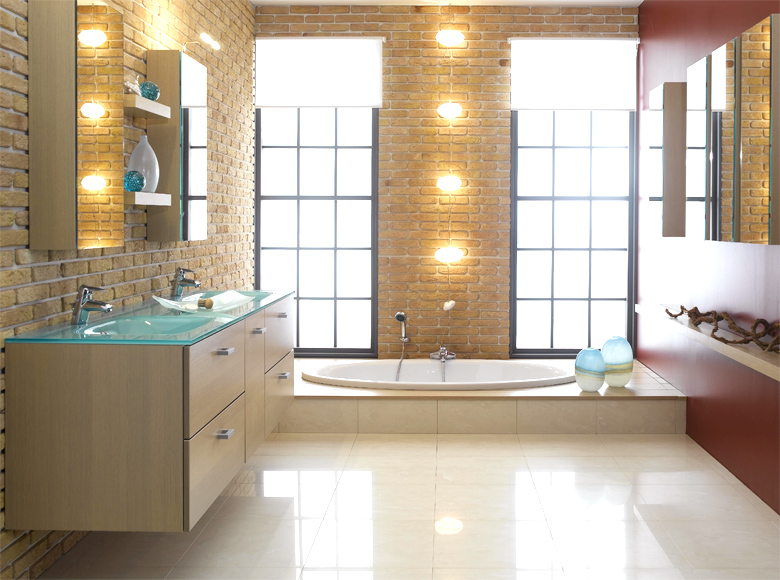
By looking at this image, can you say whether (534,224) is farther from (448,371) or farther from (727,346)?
(727,346)

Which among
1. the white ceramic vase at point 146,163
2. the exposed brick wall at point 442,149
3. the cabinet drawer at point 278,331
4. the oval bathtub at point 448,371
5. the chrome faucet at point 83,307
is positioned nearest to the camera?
the chrome faucet at point 83,307

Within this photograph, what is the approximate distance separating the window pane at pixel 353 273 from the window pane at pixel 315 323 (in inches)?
6.9

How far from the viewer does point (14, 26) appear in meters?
2.81

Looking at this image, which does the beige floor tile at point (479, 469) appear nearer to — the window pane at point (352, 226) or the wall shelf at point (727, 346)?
the wall shelf at point (727, 346)

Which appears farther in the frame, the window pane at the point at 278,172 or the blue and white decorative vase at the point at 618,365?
the window pane at the point at 278,172

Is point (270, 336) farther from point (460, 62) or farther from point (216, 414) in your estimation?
point (460, 62)

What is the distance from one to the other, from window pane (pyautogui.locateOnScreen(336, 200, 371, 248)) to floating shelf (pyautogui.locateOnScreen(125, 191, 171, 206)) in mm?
2760

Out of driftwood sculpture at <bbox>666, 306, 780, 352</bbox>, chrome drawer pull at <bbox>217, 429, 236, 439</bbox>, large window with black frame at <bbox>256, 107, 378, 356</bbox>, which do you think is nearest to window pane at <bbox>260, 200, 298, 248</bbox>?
large window with black frame at <bbox>256, 107, 378, 356</bbox>

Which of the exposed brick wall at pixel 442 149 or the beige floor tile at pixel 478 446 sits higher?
the exposed brick wall at pixel 442 149

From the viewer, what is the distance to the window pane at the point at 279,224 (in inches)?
259

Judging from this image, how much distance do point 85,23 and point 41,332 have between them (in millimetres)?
1203

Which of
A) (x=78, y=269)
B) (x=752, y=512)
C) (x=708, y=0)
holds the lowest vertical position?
(x=752, y=512)

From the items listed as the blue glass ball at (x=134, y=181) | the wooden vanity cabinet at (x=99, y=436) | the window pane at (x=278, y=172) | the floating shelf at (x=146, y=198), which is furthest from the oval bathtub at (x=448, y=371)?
the wooden vanity cabinet at (x=99, y=436)

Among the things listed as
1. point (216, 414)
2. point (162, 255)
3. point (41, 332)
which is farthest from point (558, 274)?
point (41, 332)
